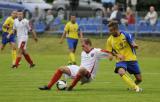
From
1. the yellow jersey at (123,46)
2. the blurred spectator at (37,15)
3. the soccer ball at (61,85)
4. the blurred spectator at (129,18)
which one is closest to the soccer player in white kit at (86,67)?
the soccer ball at (61,85)

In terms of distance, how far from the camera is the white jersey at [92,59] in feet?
58.3

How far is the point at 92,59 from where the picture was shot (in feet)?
58.3

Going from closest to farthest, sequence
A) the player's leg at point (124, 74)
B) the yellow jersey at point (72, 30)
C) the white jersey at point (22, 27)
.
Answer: the player's leg at point (124, 74) → the white jersey at point (22, 27) → the yellow jersey at point (72, 30)

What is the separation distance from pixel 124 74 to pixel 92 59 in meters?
0.89

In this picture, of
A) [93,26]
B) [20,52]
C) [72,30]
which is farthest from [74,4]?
[20,52]

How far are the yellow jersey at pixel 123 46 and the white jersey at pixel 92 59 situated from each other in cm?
37

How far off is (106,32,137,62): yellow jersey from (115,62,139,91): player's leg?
0.18 m

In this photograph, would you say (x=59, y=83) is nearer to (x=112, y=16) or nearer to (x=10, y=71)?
(x=10, y=71)

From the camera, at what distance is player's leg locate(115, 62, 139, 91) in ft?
57.5

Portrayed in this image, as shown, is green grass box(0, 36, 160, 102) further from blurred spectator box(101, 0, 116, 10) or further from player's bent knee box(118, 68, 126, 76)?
blurred spectator box(101, 0, 116, 10)

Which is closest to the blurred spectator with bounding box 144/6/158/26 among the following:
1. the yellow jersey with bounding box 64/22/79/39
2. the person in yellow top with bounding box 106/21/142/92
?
the yellow jersey with bounding box 64/22/79/39

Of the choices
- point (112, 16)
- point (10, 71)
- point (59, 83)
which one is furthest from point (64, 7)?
point (59, 83)

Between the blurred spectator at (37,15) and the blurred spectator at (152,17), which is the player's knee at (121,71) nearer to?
the blurred spectator at (152,17)

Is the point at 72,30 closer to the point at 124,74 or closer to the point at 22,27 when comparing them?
the point at 22,27
